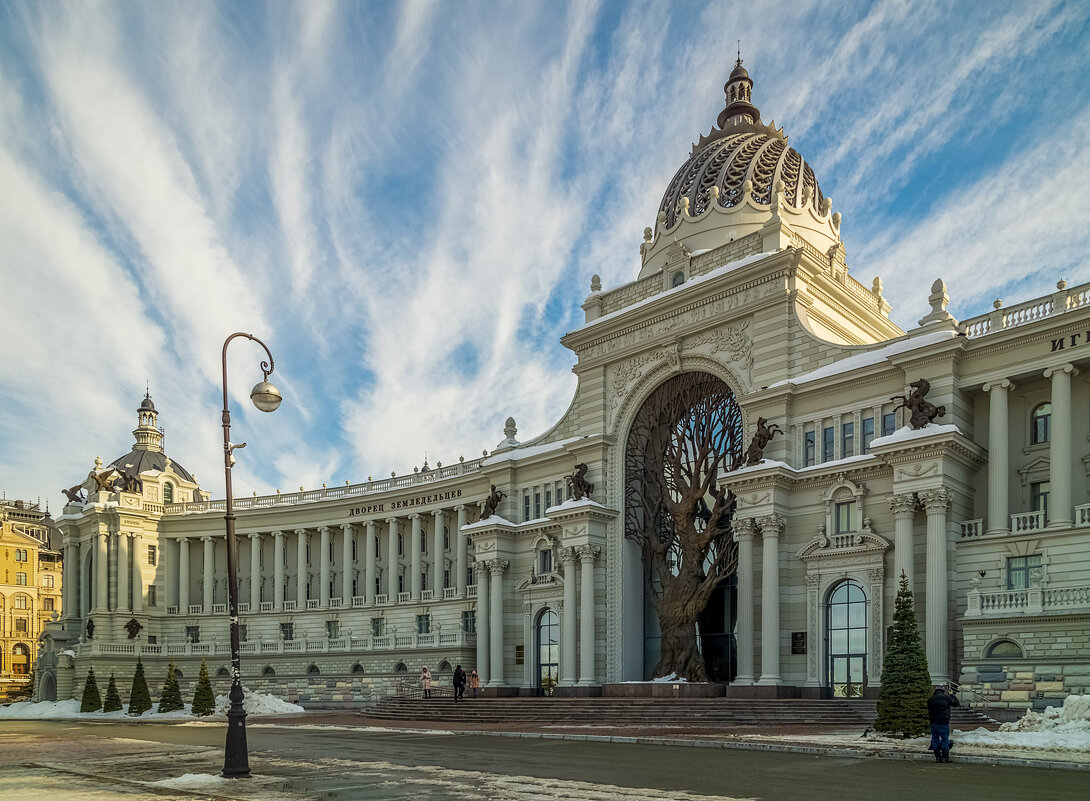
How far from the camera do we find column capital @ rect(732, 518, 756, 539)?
44.4 meters

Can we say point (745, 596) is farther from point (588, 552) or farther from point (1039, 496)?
point (1039, 496)

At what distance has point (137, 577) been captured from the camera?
8044cm

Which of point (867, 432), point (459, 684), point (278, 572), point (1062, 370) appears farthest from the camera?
point (278, 572)

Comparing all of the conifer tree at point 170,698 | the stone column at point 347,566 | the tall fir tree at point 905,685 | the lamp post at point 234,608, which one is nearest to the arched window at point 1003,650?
the tall fir tree at point 905,685

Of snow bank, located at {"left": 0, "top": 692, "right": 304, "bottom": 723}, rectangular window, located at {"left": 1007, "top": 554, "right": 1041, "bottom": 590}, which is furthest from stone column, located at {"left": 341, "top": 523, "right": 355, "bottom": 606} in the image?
rectangular window, located at {"left": 1007, "top": 554, "right": 1041, "bottom": 590}

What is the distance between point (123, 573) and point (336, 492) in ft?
65.3

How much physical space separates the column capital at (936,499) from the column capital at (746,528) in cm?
848

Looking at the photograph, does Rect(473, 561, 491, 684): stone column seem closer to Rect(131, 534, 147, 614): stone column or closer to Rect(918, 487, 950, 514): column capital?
Rect(918, 487, 950, 514): column capital

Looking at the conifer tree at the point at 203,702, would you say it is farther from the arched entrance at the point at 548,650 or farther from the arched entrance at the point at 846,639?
the arched entrance at the point at 846,639

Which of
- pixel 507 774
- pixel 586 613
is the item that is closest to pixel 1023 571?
pixel 586 613

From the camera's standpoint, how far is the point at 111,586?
261ft

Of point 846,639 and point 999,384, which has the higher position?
point 999,384

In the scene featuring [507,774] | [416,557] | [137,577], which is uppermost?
[507,774]

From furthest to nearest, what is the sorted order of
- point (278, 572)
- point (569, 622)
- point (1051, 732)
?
point (278, 572), point (569, 622), point (1051, 732)
